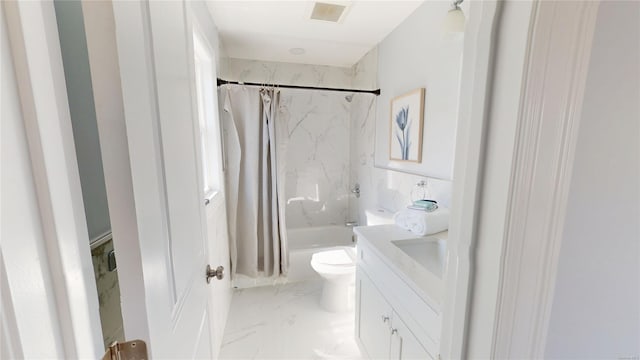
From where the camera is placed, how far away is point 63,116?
394 mm

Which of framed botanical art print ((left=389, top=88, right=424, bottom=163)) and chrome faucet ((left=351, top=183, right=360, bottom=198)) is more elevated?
framed botanical art print ((left=389, top=88, right=424, bottom=163))

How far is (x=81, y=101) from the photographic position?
1.66ft

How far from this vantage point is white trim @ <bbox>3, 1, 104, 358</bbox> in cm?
33

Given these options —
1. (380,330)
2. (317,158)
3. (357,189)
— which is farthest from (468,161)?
(317,158)

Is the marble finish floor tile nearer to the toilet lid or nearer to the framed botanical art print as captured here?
the toilet lid

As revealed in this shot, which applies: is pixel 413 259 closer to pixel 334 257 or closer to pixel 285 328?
pixel 334 257

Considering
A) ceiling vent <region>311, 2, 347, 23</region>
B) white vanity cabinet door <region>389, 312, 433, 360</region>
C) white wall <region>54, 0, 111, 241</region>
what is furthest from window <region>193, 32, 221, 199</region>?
white vanity cabinet door <region>389, 312, 433, 360</region>

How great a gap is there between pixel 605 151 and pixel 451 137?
128 centimetres

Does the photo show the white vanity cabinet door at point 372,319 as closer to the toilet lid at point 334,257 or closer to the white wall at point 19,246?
the toilet lid at point 334,257

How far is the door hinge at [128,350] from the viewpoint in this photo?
1.57ft

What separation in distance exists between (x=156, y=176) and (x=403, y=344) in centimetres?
122

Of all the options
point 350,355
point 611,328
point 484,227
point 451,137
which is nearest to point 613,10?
point 484,227

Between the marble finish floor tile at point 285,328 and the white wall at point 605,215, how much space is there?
1.64 m

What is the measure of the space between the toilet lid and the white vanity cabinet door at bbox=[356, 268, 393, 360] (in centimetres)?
56
